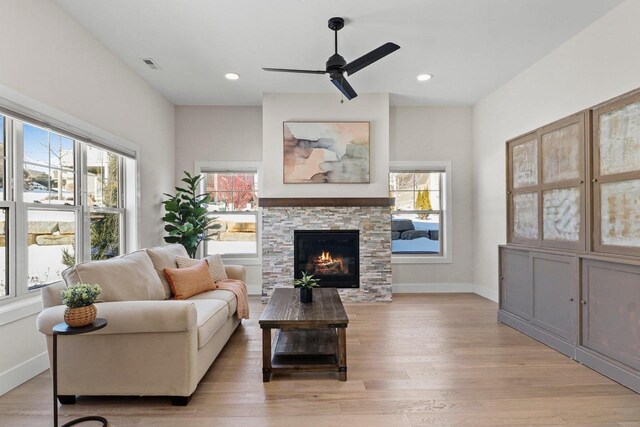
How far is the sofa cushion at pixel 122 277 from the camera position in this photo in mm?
2424

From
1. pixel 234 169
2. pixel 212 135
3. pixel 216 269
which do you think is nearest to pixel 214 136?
pixel 212 135

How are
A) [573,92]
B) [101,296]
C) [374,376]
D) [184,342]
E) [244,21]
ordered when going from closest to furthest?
[184,342] < [101,296] < [374,376] < [244,21] < [573,92]

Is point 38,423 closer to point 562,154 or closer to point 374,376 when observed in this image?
point 374,376

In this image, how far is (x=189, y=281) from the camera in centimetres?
328

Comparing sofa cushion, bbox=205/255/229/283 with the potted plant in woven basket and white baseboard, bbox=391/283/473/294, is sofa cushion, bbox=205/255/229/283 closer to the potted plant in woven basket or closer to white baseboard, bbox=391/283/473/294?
the potted plant in woven basket

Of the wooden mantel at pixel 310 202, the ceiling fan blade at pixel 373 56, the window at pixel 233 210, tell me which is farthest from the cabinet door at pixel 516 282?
the window at pixel 233 210

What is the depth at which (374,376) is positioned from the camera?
8.79ft

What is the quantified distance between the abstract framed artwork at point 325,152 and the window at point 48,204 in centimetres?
212

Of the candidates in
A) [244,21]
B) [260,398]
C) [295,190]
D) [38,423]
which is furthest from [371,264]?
[38,423]

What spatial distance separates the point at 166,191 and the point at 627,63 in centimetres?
541

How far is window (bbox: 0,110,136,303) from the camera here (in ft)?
8.55

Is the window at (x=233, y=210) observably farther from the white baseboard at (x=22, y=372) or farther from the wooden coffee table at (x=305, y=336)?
the white baseboard at (x=22, y=372)

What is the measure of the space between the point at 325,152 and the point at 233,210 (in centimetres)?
180

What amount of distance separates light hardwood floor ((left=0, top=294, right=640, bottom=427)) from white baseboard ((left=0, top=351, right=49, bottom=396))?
6cm
